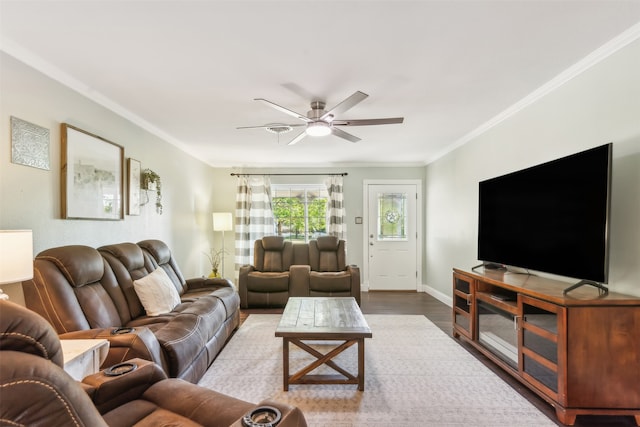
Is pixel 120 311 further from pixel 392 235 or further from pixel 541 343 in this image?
pixel 392 235

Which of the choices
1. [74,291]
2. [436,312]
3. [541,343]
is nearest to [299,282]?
[436,312]

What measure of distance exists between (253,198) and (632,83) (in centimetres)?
501

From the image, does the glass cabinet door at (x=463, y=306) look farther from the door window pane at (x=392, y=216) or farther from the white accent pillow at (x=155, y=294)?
the white accent pillow at (x=155, y=294)

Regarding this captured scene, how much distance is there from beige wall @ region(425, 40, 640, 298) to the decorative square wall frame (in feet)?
12.6

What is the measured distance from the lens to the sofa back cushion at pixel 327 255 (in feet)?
16.1

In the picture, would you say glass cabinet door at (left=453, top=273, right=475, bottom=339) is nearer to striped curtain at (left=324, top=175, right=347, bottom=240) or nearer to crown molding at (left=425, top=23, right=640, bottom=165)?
crown molding at (left=425, top=23, right=640, bottom=165)

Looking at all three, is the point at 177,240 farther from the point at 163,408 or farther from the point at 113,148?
the point at 163,408

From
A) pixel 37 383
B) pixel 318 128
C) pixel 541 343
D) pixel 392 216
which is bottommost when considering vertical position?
pixel 541 343

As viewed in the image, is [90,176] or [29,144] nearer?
[29,144]

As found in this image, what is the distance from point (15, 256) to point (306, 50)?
198 centimetres

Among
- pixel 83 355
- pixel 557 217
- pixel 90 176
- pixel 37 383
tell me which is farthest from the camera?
pixel 90 176

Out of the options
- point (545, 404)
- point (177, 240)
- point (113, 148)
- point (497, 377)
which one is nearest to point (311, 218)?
point (177, 240)

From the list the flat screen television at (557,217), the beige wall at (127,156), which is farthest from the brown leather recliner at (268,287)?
the flat screen television at (557,217)

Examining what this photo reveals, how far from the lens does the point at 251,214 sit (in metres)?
5.75
